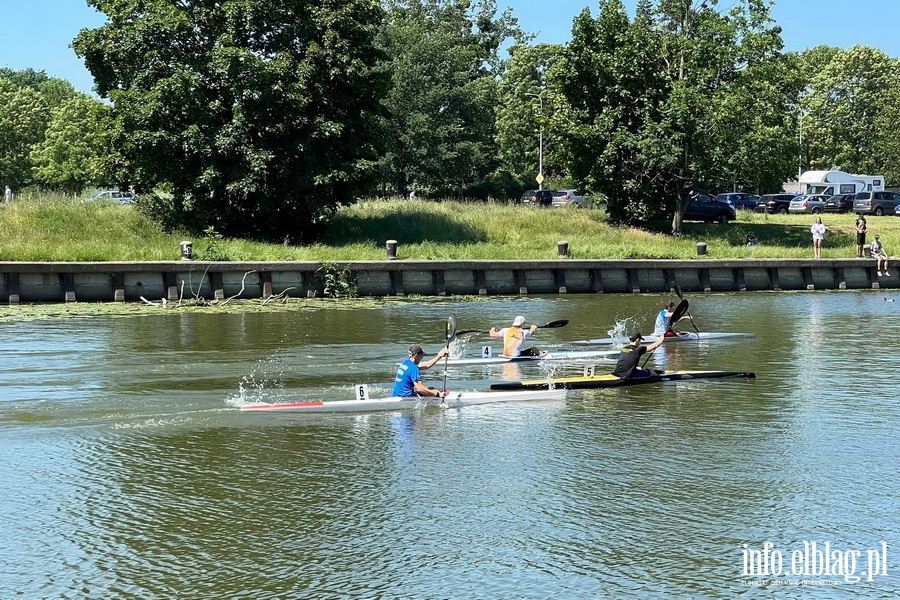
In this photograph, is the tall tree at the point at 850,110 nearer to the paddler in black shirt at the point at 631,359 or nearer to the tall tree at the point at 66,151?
the tall tree at the point at 66,151

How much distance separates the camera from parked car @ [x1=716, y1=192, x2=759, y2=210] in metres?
69.2

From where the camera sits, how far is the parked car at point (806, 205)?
2613 inches

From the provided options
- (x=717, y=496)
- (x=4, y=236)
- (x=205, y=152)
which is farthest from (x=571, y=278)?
(x=717, y=496)

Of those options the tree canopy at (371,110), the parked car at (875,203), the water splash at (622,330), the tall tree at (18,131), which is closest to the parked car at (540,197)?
the tree canopy at (371,110)

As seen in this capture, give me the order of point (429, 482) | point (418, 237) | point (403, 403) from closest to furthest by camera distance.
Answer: point (429, 482), point (403, 403), point (418, 237)

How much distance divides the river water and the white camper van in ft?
175

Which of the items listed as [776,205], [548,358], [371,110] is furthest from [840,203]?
[548,358]

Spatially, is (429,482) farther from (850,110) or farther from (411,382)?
(850,110)

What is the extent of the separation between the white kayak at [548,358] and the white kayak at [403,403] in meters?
4.20

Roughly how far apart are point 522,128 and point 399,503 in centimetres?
6918

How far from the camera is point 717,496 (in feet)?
45.9

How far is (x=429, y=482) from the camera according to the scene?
14.7 meters

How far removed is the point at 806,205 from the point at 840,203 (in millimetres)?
2489

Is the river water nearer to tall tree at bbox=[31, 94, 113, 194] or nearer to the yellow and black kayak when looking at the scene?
the yellow and black kayak
